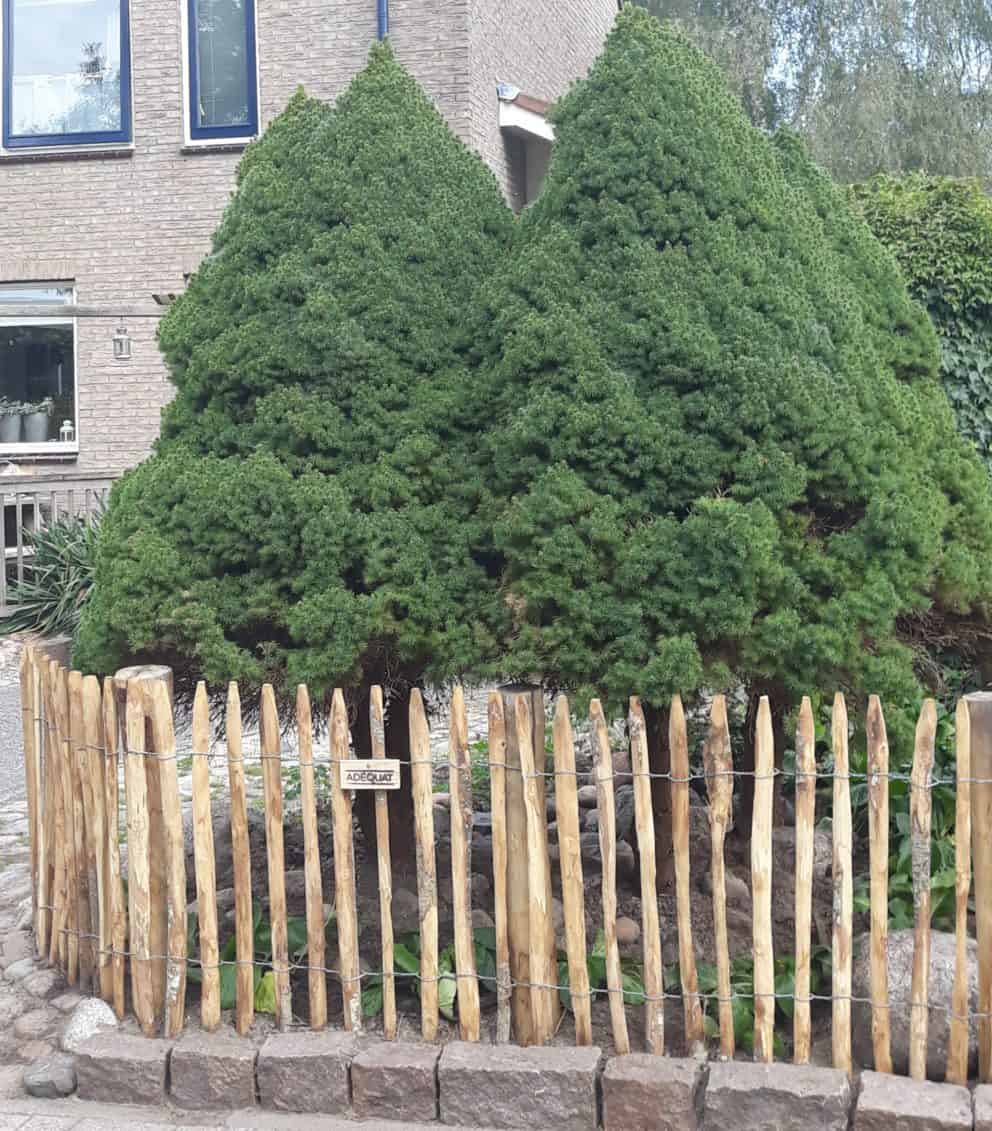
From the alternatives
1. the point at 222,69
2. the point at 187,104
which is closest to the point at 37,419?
the point at 187,104

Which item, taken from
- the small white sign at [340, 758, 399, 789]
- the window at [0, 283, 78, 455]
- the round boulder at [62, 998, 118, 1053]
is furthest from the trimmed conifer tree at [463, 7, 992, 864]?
the window at [0, 283, 78, 455]

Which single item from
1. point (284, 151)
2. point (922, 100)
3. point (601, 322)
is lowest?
point (601, 322)

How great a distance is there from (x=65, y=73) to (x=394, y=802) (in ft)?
40.6

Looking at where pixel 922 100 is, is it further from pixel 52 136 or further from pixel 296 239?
pixel 296 239

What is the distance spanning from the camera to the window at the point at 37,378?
14.6 meters

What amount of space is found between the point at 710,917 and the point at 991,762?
130cm

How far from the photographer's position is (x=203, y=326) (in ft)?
14.0

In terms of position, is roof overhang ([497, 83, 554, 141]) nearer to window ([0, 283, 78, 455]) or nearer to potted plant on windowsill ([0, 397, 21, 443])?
window ([0, 283, 78, 455])

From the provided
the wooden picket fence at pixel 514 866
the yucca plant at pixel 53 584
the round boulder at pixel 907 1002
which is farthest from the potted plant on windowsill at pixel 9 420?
the round boulder at pixel 907 1002

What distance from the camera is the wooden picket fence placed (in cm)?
351

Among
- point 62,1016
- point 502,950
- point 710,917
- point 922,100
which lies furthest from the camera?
point 922,100

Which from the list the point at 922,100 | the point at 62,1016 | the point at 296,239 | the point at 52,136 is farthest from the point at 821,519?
the point at 922,100

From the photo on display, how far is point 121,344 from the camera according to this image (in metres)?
14.1

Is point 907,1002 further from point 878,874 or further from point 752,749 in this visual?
point 752,749
